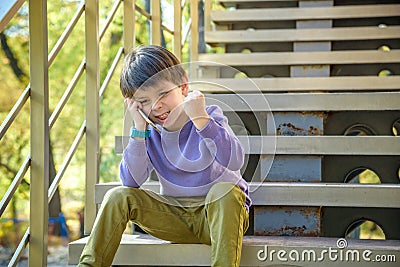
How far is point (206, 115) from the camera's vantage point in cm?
170

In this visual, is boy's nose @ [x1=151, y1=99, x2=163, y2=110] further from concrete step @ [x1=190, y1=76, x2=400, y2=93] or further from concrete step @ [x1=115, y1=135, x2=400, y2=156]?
concrete step @ [x1=190, y1=76, x2=400, y2=93]

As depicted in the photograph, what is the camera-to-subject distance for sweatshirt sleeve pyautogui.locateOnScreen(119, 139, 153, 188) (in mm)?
1814

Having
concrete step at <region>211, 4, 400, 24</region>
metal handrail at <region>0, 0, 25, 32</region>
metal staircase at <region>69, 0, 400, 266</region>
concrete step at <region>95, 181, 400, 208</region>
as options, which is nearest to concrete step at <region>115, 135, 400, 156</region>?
metal staircase at <region>69, 0, 400, 266</region>

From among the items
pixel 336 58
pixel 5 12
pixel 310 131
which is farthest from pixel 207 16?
pixel 5 12

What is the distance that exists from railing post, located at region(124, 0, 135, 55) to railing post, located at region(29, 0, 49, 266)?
814 millimetres

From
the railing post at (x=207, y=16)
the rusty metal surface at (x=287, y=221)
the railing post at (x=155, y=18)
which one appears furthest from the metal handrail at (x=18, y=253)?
the railing post at (x=207, y=16)

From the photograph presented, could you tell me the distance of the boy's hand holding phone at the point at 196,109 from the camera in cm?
169

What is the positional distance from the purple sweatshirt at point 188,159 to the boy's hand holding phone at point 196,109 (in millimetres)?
25

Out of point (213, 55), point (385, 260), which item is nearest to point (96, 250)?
point (385, 260)

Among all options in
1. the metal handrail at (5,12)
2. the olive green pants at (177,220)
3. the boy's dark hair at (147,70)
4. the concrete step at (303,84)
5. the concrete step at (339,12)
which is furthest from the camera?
the concrete step at (339,12)

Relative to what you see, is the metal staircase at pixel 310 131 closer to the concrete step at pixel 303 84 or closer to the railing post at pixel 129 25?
the concrete step at pixel 303 84

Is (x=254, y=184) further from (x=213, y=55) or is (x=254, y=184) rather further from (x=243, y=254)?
(x=213, y=55)

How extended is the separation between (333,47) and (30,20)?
188 cm

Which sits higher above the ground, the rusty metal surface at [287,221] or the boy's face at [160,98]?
the boy's face at [160,98]
